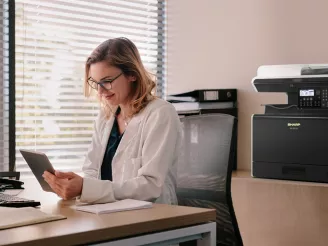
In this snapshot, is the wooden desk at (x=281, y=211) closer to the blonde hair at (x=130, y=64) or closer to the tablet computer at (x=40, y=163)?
the blonde hair at (x=130, y=64)

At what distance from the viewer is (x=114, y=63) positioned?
2162 mm

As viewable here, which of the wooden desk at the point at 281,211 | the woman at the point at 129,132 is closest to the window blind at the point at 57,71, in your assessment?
the woman at the point at 129,132

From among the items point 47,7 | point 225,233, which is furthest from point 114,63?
point 47,7

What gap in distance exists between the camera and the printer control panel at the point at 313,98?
8.91ft

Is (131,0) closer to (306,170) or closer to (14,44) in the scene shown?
(14,44)

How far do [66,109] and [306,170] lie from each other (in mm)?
1539

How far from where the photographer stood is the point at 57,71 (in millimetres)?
3389

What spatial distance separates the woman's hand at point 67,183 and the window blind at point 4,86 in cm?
143

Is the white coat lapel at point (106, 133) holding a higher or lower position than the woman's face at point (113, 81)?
lower

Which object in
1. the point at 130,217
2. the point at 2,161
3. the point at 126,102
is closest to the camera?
the point at 130,217

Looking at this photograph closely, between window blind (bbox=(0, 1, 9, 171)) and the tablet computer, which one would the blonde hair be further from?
window blind (bbox=(0, 1, 9, 171))

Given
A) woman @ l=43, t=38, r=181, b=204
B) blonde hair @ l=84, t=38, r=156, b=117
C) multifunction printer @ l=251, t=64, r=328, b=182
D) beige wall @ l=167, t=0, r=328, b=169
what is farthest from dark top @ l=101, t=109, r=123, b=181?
beige wall @ l=167, t=0, r=328, b=169

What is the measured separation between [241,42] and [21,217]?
2301 mm

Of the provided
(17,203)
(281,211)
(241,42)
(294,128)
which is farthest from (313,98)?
(17,203)
